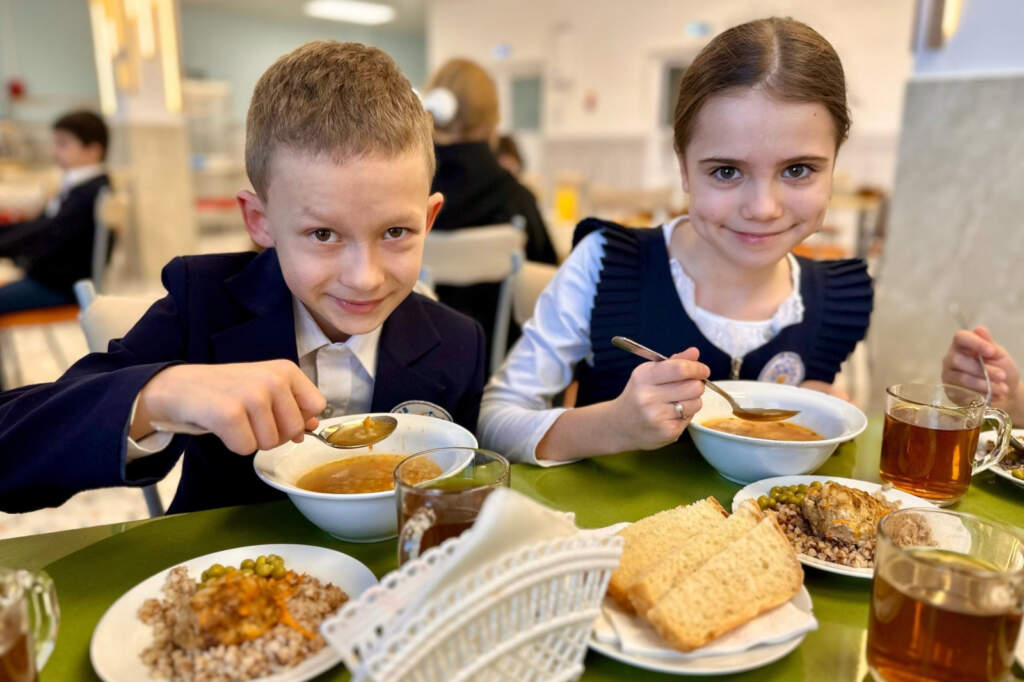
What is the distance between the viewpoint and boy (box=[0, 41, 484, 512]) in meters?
0.78

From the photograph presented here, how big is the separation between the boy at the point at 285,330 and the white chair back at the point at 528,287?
0.49 metres

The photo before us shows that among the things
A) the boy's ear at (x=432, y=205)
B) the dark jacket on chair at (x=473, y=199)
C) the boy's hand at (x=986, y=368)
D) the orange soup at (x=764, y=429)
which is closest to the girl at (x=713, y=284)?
the orange soup at (x=764, y=429)

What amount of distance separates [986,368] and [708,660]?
84 centimetres

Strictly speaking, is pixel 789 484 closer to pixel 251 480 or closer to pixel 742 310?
pixel 742 310

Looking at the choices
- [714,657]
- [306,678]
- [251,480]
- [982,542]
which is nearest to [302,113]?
[251,480]

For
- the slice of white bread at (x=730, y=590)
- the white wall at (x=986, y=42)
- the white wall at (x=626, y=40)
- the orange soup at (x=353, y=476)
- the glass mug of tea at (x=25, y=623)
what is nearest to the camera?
the glass mug of tea at (x=25, y=623)

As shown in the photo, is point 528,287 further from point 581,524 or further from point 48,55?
point 48,55

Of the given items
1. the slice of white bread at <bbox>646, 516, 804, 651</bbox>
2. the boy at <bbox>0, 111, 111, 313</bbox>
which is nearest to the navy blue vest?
the slice of white bread at <bbox>646, 516, 804, 651</bbox>

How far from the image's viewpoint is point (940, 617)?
0.57m

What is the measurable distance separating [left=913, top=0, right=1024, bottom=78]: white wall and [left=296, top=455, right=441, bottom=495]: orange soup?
8.31ft

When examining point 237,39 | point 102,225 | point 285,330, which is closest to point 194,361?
point 285,330

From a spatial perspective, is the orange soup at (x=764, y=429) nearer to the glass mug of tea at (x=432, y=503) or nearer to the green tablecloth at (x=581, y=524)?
the green tablecloth at (x=581, y=524)

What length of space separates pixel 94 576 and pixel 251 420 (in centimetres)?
23

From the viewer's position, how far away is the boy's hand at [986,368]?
1146 mm
